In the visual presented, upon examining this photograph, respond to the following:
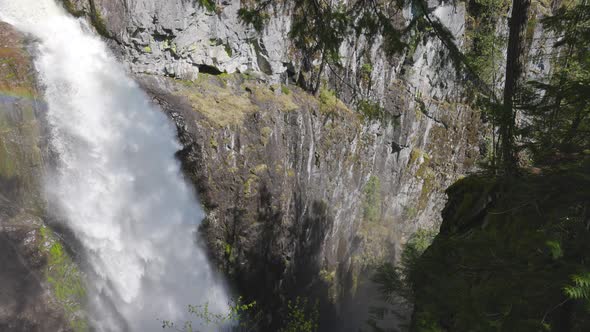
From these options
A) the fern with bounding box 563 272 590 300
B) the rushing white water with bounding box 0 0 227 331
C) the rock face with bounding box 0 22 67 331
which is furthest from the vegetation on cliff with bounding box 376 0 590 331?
the rushing white water with bounding box 0 0 227 331

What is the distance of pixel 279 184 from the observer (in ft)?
36.7

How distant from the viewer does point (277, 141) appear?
1152cm

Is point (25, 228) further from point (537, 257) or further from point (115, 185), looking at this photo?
point (537, 257)

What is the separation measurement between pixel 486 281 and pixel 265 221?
8774mm

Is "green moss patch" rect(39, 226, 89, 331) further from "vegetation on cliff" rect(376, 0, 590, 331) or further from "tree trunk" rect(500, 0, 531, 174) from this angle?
"tree trunk" rect(500, 0, 531, 174)

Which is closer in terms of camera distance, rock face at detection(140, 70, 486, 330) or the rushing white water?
the rushing white water

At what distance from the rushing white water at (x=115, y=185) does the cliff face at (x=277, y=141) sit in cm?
52

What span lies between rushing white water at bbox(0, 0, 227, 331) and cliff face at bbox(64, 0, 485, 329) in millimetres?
522

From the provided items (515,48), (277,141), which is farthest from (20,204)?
(515,48)

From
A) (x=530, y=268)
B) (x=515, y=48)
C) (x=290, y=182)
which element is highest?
(x=515, y=48)

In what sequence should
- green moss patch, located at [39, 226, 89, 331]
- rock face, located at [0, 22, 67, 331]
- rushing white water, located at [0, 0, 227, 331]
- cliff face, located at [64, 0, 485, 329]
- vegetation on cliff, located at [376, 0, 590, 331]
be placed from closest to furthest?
vegetation on cliff, located at [376, 0, 590, 331], rock face, located at [0, 22, 67, 331], green moss patch, located at [39, 226, 89, 331], rushing white water, located at [0, 0, 227, 331], cliff face, located at [64, 0, 485, 329]

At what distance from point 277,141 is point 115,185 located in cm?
466

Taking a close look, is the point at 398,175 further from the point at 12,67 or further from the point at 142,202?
the point at 12,67

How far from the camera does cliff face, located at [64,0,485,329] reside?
396 inches
